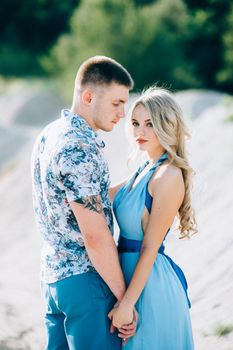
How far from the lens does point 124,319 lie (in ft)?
9.57

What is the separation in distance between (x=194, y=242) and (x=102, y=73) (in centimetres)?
440

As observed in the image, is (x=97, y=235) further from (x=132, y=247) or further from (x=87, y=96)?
(x=87, y=96)

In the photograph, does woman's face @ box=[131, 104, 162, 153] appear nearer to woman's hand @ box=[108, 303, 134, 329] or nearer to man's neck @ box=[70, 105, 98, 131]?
man's neck @ box=[70, 105, 98, 131]

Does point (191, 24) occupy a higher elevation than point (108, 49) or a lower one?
higher

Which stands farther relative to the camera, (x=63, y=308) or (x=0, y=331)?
(x=0, y=331)

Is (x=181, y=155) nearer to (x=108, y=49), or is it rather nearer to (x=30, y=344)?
(x=30, y=344)

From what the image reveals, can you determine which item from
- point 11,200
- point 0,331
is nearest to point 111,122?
point 0,331

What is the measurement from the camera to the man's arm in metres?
2.83

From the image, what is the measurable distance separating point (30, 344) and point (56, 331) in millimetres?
1684

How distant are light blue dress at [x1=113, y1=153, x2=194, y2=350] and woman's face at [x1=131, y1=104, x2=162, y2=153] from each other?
10 cm

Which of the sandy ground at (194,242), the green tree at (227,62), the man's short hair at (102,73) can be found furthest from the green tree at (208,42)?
the man's short hair at (102,73)

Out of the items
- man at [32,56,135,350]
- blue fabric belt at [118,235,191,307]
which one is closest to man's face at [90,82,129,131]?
man at [32,56,135,350]

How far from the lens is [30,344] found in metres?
4.70

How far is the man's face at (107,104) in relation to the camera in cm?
300
